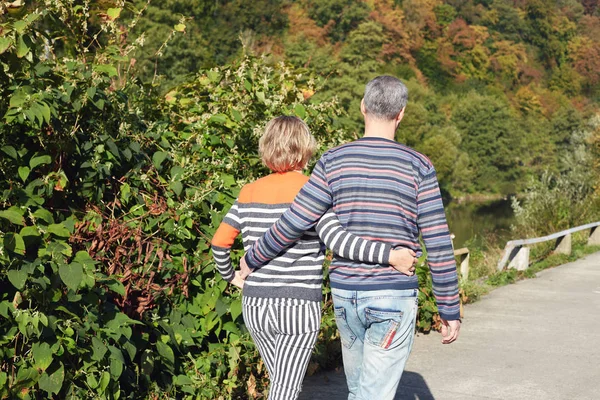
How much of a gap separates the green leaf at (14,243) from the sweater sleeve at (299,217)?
1.02m

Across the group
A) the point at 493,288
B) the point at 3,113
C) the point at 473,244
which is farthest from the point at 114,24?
the point at 473,244

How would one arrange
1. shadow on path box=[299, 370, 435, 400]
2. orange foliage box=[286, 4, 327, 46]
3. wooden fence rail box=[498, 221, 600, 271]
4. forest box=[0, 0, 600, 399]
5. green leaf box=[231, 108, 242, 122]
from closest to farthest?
forest box=[0, 0, 600, 399]
shadow on path box=[299, 370, 435, 400]
green leaf box=[231, 108, 242, 122]
wooden fence rail box=[498, 221, 600, 271]
orange foliage box=[286, 4, 327, 46]

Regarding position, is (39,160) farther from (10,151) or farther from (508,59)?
(508,59)

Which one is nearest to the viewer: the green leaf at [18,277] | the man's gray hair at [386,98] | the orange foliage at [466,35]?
the man's gray hair at [386,98]

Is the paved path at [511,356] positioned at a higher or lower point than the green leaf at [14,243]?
lower

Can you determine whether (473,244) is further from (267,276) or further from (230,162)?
(267,276)

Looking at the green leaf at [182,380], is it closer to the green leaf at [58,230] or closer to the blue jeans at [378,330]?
the green leaf at [58,230]

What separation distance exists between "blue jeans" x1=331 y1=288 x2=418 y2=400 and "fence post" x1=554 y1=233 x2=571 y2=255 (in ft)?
36.4

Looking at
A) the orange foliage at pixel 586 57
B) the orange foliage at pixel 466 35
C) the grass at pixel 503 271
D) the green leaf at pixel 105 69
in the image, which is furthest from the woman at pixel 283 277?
the orange foliage at pixel 586 57

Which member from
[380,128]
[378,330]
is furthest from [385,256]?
[380,128]

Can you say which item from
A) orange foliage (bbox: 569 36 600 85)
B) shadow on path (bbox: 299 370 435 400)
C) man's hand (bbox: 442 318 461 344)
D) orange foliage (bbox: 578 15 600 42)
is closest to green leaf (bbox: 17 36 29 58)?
man's hand (bbox: 442 318 461 344)

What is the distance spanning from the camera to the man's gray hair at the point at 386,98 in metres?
3.53

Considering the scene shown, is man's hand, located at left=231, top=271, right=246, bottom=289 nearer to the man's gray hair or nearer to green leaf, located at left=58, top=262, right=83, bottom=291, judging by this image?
green leaf, located at left=58, top=262, right=83, bottom=291

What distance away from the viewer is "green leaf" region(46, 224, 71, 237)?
4.17 m
